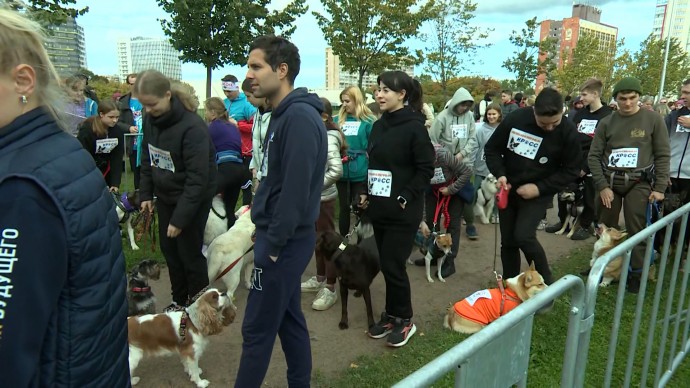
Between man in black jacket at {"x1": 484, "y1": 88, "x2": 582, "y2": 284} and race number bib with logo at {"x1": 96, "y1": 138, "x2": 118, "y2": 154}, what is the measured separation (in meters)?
4.63

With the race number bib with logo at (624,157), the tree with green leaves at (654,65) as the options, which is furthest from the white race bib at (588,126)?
the tree with green leaves at (654,65)

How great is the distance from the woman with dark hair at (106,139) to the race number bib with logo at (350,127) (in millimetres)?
2928

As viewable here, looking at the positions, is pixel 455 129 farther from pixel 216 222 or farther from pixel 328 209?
pixel 216 222

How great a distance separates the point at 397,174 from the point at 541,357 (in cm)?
184

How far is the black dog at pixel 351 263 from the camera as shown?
3.81 m

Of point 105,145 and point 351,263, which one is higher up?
point 105,145

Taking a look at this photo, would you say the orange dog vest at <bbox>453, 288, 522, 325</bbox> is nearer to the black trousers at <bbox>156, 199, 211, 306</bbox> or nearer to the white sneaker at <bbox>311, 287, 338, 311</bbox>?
the white sneaker at <bbox>311, 287, 338, 311</bbox>

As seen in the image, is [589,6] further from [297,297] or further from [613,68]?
[297,297]

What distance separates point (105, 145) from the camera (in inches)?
226

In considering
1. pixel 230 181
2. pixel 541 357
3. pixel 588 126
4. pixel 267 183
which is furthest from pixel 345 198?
pixel 588 126

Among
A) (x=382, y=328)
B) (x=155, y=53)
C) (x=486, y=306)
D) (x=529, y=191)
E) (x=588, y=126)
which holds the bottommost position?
(x=382, y=328)

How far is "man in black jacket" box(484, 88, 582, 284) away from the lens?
12.5 feet

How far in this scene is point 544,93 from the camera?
12.3 feet

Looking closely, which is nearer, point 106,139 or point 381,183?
point 381,183
